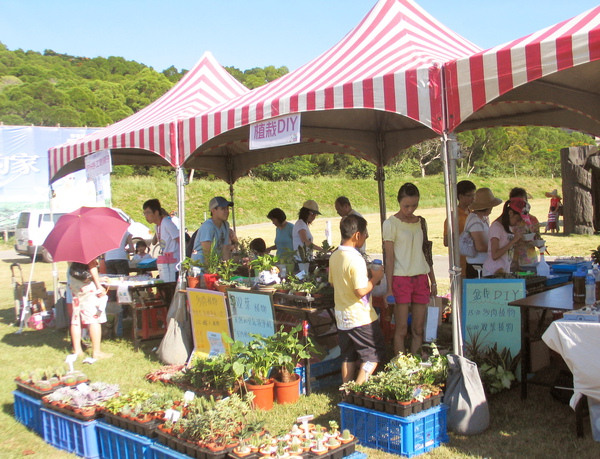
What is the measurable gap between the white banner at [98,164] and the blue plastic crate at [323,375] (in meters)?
3.60

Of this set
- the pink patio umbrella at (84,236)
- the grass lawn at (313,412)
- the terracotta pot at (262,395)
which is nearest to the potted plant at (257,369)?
the terracotta pot at (262,395)

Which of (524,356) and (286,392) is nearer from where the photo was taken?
(524,356)

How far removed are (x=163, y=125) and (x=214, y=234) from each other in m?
1.33

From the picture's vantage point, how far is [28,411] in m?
4.61

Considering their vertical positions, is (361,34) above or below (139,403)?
above

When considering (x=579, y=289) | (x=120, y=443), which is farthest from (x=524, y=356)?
(x=120, y=443)

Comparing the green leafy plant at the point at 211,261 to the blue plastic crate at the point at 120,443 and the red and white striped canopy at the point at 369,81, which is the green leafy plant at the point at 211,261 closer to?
the red and white striped canopy at the point at 369,81

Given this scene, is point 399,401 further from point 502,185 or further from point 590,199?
point 502,185

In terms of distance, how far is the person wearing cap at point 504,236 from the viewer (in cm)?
532

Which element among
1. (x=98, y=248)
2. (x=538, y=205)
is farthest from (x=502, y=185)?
(x=98, y=248)

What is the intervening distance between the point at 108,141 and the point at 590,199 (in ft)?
42.0

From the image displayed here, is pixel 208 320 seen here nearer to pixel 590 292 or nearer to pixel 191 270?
pixel 191 270

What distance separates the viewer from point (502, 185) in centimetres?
4031

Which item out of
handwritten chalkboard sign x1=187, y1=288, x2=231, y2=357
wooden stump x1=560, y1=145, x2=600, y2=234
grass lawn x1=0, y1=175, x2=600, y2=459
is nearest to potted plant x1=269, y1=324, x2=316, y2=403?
grass lawn x1=0, y1=175, x2=600, y2=459
